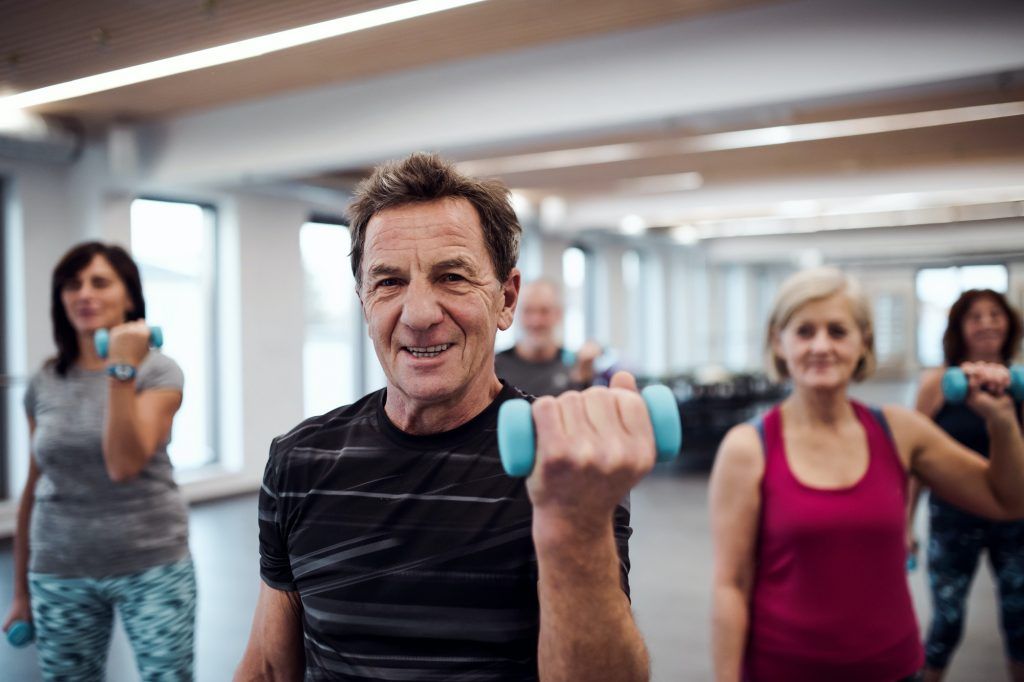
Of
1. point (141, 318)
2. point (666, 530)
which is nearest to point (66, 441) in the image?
point (141, 318)

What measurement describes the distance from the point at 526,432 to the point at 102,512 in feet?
5.48

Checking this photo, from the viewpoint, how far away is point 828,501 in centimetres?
158

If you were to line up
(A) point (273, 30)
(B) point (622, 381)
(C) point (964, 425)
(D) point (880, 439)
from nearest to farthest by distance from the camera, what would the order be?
(B) point (622, 381) < (D) point (880, 439) < (C) point (964, 425) < (A) point (273, 30)

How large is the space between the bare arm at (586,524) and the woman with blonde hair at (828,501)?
794 millimetres

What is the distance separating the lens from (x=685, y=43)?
14.0ft

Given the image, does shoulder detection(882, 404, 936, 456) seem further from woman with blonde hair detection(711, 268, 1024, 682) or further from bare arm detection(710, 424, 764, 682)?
bare arm detection(710, 424, 764, 682)

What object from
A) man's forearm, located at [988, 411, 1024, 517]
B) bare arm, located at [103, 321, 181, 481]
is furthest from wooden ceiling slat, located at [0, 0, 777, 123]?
man's forearm, located at [988, 411, 1024, 517]

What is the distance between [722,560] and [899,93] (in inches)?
137

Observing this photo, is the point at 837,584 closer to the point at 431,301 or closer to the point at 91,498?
the point at 431,301

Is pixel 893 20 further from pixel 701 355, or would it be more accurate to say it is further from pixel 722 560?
pixel 701 355

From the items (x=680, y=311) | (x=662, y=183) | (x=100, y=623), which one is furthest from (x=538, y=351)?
(x=680, y=311)

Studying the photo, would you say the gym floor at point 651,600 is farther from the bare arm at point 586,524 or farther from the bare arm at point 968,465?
the bare arm at point 586,524

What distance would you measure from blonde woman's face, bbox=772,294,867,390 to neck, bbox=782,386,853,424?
2 cm

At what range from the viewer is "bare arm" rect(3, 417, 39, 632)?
2.11m
